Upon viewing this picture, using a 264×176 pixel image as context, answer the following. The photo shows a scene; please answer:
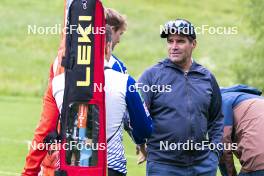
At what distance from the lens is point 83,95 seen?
5.61 meters

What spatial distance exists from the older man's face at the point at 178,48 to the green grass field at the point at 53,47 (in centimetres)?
700

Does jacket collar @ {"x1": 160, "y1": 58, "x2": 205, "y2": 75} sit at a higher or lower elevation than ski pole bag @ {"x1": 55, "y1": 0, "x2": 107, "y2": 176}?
higher

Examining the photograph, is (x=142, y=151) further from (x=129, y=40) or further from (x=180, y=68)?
(x=129, y=40)

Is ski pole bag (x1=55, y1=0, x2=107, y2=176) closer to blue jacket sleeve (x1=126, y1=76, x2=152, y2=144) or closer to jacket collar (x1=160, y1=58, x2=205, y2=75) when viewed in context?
blue jacket sleeve (x1=126, y1=76, x2=152, y2=144)

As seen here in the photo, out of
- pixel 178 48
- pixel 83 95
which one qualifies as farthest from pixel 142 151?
pixel 83 95

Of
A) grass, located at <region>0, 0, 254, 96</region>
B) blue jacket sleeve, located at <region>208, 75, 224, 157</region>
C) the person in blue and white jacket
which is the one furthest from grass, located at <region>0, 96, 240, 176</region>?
blue jacket sleeve, located at <region>208, 75, 224, 157</region>

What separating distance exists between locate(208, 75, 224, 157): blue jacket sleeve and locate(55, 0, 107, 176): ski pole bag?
5.42 feet

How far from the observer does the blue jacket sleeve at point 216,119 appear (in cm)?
709

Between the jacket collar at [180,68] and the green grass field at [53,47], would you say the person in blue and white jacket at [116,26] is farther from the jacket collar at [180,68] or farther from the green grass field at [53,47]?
the green grass field at [53,47]

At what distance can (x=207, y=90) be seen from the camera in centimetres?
706

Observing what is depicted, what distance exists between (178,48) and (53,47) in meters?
31.8

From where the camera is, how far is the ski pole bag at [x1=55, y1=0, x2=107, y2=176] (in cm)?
555

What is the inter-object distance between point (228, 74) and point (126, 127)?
28344 millimetres

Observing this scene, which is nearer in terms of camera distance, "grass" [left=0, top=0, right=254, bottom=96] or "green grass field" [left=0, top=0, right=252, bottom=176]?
"green grass field" [left=0, top=0, right=252, bottom=176]
